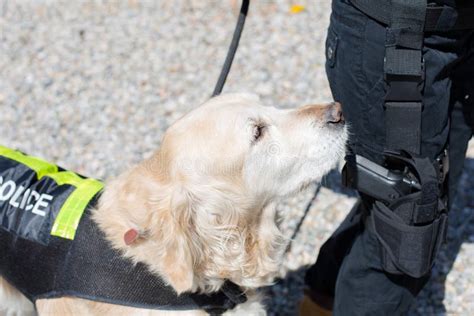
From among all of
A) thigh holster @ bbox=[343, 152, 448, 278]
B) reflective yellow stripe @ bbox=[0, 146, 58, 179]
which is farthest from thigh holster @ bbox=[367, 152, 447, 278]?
reflective yellow stripe @ bbox=[0, 146, 58, 179]

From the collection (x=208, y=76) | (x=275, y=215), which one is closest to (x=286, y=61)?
(x=208, y=76)

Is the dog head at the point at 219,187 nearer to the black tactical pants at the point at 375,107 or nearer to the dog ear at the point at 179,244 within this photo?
the dog ear at the point at 179,244

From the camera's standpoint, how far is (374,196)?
2627 mm

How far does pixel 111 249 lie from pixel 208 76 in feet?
9.48

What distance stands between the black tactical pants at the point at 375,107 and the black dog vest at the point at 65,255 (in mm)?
523

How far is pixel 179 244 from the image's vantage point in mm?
2336

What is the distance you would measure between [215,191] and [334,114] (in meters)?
0.55

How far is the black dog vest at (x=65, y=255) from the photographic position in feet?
8.27

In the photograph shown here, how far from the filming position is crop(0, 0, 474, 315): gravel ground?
4.03m

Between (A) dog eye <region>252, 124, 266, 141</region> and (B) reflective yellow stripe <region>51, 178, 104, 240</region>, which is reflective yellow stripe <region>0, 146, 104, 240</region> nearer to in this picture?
(B) reflective yellow stripe <region>51, 178, 104, 240</region>

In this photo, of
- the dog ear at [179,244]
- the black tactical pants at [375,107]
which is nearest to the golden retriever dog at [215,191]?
the dog ear at [179,244]

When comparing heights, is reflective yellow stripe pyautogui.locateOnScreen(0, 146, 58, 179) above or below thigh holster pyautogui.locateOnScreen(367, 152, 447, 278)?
above

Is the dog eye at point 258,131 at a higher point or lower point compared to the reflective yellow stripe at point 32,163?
higher

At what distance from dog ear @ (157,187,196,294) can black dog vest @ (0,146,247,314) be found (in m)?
0.17
